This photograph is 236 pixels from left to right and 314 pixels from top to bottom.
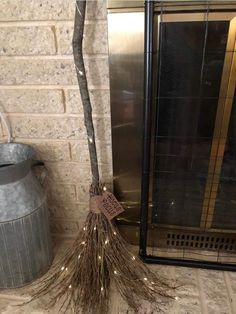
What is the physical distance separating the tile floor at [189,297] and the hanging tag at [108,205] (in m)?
0.31

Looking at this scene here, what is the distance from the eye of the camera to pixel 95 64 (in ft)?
3.34

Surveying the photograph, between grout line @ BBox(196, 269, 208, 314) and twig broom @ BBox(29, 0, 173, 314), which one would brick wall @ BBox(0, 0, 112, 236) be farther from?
grout line @ BBox(196, 269, 208, 314)

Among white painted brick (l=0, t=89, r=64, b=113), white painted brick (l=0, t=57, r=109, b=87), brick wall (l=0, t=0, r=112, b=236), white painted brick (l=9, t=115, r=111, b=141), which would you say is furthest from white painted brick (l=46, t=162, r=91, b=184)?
white painted brick (l=0, t=57, r=109, b=87)

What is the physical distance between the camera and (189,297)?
41.3 inches

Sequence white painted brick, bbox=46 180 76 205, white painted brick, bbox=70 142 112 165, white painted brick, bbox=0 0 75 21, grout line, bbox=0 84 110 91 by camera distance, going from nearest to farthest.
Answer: white painted brick, bbox=0 0 75 21, grout line, bbox=0 84 110 91, white painted brick, bbox=70 142 112 165, white painted brick, bbox=46 180 76 205

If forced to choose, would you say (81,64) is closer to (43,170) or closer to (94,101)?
Answer: (94,101)

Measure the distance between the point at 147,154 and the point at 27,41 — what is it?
1.95 feet

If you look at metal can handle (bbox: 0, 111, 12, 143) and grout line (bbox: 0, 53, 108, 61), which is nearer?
grout line (bbox: 0, 53, 108, 61)

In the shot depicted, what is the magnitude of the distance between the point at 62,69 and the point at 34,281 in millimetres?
850

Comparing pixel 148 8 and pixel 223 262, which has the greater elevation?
pixel 148 8

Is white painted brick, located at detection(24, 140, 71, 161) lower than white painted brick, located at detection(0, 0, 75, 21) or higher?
lower

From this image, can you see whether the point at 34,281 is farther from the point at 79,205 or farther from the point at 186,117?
the point at 186,117

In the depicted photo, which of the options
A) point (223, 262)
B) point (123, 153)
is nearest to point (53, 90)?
point (123, 153)

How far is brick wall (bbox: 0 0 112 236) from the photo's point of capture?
3.18 feet
